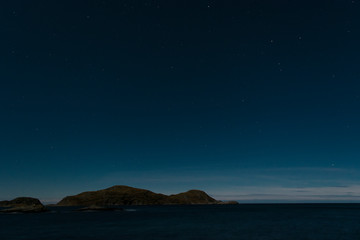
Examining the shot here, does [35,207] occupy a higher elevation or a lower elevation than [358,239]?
higher

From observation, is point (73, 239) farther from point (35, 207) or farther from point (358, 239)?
point (35, 207)

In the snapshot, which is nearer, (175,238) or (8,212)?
(175,238)

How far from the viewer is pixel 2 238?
1631 inches

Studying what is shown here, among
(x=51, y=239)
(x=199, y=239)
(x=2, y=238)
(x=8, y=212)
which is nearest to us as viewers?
(x=199, y=239)

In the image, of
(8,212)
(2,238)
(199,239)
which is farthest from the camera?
(8,212)

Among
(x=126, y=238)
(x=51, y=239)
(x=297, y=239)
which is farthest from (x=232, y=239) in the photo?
(x=51, y=239)

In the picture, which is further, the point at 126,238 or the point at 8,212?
the point at 8,212

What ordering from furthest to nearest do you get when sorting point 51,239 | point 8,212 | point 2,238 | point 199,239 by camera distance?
point 8,212
point 2,238
point 51,239
point 199,239

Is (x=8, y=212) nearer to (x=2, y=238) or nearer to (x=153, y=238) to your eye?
(x=2, y=238)

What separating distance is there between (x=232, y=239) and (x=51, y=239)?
27.7m

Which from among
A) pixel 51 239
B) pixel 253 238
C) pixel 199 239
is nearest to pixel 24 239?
pixel 51 239

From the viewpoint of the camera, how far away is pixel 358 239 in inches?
→ 1564

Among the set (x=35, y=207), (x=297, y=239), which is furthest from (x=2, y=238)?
(x=35, y=207)

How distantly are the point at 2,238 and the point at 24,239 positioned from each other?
596 cm
